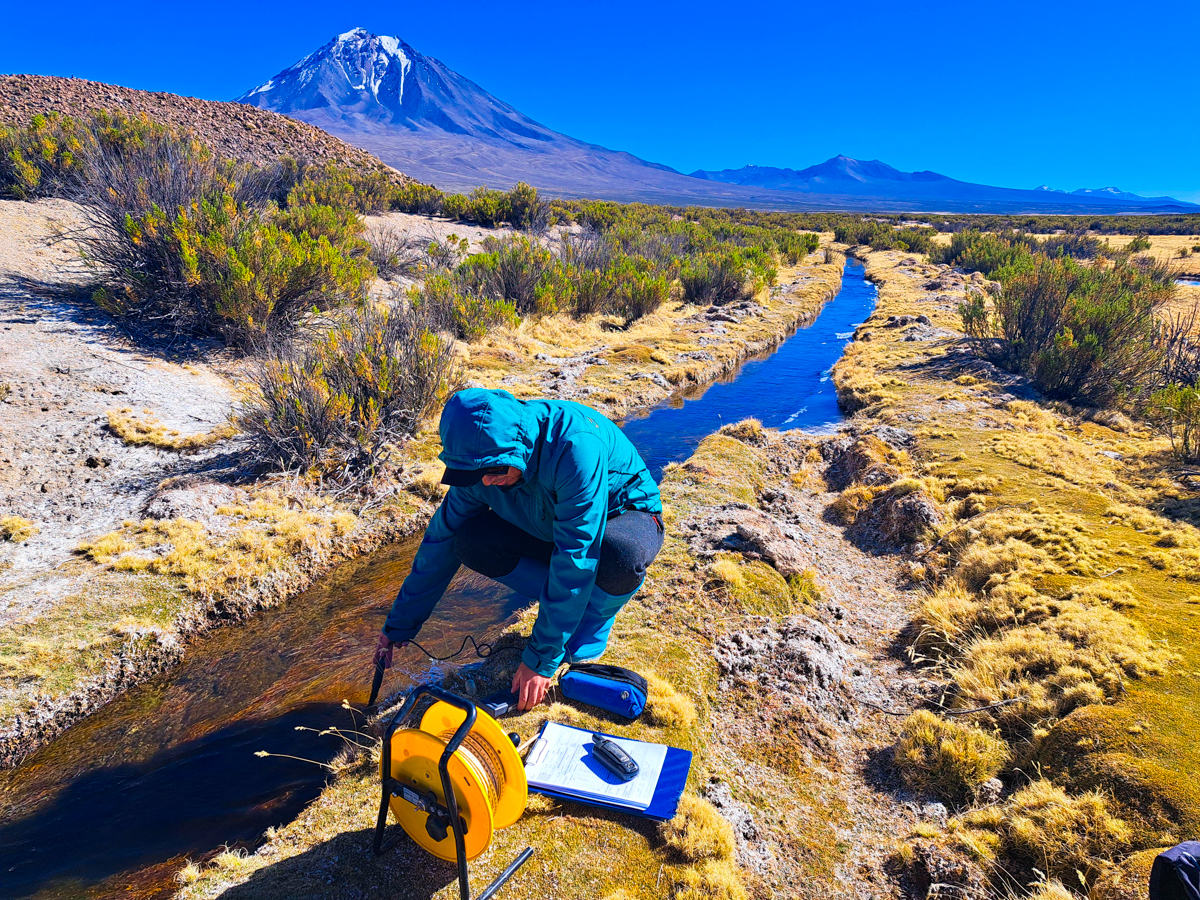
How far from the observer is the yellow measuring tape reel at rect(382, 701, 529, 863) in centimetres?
203

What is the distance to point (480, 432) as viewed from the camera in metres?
2.42

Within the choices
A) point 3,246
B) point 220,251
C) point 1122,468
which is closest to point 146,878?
point 220,251

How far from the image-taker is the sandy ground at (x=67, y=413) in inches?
207

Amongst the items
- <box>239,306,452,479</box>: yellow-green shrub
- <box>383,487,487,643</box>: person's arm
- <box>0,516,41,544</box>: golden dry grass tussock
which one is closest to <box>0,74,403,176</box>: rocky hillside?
<box>239,306,452,479</box>: yellow-green shrub

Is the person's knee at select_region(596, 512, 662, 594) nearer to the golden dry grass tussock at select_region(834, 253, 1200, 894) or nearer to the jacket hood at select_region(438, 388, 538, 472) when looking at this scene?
the jacket hood at select_region(438, 388, 538, 472)

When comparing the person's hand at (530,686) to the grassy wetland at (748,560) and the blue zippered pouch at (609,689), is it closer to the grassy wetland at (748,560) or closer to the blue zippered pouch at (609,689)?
the grassy wetland at (748,560)

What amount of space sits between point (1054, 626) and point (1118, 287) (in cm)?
1272

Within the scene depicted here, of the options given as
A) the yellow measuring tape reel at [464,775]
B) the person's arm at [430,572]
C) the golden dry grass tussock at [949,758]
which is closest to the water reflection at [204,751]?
the person's arm at [430,572]

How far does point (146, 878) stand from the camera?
2.94 m

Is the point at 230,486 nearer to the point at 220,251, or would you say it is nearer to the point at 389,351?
the point at 389,351

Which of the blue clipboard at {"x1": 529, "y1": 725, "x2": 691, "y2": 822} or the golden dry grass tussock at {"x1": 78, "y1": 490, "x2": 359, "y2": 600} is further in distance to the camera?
the golden dry grass tussock at {"x1": 78, "y1": 490, "x2": 359, "y2": 600}

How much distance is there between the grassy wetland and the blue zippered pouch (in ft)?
0.35

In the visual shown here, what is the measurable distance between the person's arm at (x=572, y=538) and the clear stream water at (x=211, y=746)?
1328 millimetres

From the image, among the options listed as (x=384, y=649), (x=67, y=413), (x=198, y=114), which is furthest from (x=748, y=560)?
(x=198, y=114)
